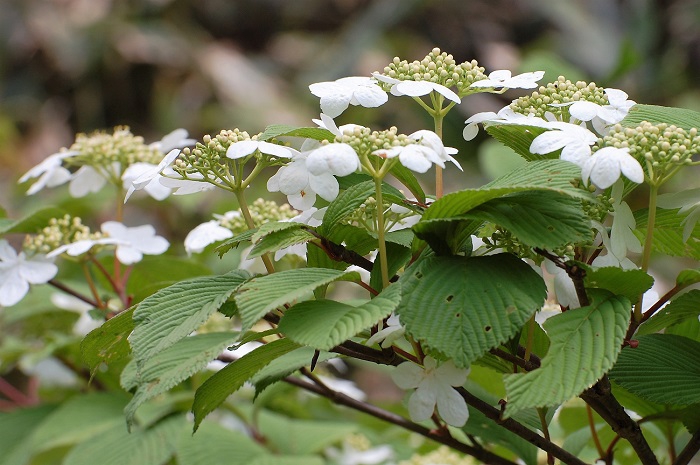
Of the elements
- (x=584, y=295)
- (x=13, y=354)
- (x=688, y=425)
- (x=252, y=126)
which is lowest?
(x=252, y=126)

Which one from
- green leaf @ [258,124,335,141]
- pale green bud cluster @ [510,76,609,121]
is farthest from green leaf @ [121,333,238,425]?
pale green bud cluster @ [510,76,609,121]

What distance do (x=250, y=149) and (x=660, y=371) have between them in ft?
0.84

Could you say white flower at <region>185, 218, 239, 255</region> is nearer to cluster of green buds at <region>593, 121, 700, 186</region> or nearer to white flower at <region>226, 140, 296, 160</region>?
white flower at <region>226, 140, 296, 160</region>

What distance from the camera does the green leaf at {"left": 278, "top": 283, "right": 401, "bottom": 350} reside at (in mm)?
347

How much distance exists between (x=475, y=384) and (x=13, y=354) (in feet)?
1.98

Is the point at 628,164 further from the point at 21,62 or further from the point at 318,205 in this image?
the point at 21,62

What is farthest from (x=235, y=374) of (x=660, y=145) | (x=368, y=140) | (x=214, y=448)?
(x=214, y=448)

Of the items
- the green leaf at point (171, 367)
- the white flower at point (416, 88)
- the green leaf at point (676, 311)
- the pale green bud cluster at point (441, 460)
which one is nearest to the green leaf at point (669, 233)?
the green leaf at point (676, 311)

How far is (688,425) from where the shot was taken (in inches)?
19.5

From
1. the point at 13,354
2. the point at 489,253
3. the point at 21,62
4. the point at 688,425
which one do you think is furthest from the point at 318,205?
the point at 21,62

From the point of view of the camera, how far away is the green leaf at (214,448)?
2.45 ft

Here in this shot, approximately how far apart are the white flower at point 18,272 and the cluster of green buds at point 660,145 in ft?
1.60

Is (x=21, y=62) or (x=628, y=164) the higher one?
(x=628, y=164)

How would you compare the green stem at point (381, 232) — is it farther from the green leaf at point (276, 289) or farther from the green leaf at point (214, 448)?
the green leaf at point (214, 448)
